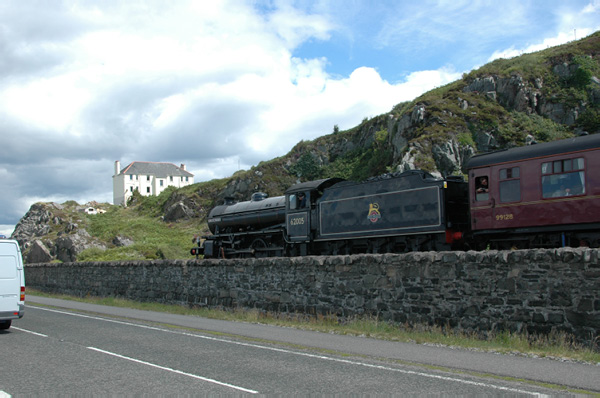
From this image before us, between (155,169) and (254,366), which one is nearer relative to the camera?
(254,366)

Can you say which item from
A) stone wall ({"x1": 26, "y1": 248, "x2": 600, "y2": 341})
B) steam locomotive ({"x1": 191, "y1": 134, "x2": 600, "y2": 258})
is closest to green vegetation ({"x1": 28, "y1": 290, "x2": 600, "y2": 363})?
stone wall ({"x1": 26, "y1": 248, "x2": 600, "y2": 341})

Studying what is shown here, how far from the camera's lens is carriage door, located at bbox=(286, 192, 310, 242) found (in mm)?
20047

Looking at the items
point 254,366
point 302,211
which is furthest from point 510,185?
point 254,366

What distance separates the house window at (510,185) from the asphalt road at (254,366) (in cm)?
634

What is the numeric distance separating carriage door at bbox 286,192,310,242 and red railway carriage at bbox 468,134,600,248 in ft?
22.3

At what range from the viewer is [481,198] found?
1521 centimetres

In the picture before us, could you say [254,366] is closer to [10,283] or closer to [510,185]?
[10,283]

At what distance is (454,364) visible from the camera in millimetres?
8227

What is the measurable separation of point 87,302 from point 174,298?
5775mm

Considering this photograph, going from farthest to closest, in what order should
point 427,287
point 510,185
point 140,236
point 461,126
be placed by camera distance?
point 140,236 → point 461,126 → point 510,185 → point 427,287

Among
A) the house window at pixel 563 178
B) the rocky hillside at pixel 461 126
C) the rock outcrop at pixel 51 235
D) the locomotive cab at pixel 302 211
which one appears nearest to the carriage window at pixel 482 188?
the house window at pixel 563 178

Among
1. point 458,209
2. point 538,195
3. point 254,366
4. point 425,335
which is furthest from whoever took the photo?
point 458,209

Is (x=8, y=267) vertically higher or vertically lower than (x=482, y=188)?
lower

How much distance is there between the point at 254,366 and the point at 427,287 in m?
5.27
